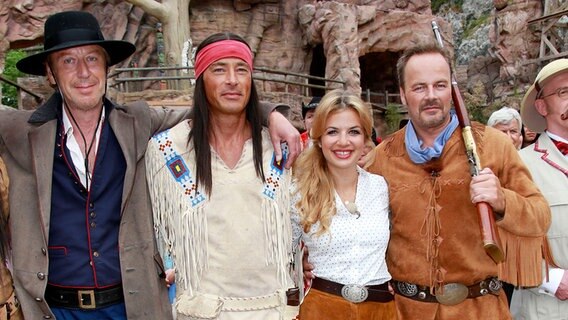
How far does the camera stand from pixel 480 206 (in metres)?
2.54

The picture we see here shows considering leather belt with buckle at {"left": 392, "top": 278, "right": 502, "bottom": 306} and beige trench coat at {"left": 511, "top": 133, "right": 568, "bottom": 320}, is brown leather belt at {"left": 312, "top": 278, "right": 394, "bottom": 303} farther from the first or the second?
beige trench coat at {"left": 511, "top": 133, "right": 568, "bottom": 320}

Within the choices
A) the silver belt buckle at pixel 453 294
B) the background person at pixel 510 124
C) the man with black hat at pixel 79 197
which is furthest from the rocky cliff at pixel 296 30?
the silver belt buckle at pixel 453 294

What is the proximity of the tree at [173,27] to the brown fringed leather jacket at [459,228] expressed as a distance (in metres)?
12.6

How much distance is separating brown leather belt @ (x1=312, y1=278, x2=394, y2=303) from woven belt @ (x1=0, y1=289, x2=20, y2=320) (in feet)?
4.66

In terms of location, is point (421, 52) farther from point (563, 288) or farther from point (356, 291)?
point (563, 288)

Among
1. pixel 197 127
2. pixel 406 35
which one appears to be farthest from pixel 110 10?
pixel 197 127

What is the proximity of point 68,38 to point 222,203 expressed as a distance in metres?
1.13

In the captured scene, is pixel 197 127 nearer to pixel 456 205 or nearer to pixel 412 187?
pixel 412 187

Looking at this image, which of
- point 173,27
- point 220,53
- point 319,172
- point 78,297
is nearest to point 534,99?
point 319,172

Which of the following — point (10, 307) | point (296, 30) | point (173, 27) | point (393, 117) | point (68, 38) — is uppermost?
point (296, 30)

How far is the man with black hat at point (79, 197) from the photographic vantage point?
2609 mm

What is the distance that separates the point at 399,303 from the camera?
9.44 ft

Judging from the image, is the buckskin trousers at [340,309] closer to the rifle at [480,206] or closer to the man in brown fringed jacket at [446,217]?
the man in brown fringed jacket at [446,217]

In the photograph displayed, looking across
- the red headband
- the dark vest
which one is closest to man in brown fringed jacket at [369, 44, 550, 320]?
the red headband
